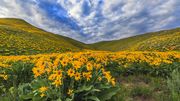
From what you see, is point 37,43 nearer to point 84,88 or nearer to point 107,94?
point 107,94

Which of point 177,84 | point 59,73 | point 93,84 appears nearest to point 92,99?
point 93,84

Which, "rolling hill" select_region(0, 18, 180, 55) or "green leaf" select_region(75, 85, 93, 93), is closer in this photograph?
"green leaf" select_region(75, 85, 93, 93)

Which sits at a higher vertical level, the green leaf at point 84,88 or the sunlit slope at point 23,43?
the sunlit slope at point 23,43

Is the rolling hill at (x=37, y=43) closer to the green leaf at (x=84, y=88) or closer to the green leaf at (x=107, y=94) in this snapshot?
the green leaf at (x=107, y=94)

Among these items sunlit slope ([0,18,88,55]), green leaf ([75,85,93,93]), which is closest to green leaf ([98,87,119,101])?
green leaf ([75,85,93,93])

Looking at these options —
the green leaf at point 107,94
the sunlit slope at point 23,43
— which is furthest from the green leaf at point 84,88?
the sunlit slope at point 23,43

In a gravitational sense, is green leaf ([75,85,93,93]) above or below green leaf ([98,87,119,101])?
above

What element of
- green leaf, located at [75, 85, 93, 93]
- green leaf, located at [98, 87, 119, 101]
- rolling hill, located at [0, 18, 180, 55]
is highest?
rolling hill, located at [0, 18, 180, 55]

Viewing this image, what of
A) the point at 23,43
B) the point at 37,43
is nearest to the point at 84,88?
the point at 23,43

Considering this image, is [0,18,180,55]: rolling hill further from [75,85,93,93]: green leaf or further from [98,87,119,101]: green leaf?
[75,85,93,93]: green leaf

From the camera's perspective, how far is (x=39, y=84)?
16.7 ft

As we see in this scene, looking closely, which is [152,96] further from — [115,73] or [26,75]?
[26,75]

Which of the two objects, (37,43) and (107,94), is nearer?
(107,94)

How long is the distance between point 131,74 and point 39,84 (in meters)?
5.36
